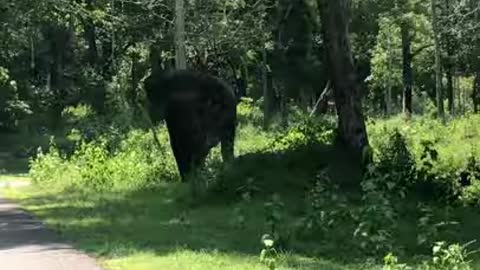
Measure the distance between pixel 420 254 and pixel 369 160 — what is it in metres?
6.28

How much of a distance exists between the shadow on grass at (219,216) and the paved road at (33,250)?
28 centimetres

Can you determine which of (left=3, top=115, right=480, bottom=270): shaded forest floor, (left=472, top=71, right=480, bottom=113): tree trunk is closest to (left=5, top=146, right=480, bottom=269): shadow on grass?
(left=3, top=115, right=480, bottom=270): shaded forest floor

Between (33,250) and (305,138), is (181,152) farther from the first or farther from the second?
(33,250)

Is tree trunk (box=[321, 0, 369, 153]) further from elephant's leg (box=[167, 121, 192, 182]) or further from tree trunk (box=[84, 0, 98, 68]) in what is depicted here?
tree trunk (box=[84, 0, 98, 68])

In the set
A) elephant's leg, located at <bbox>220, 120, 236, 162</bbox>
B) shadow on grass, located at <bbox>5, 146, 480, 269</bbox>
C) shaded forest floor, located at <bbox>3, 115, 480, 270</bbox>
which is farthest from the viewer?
elephant's leg, located at <bbox>220, 120, 236, 162</bbox>

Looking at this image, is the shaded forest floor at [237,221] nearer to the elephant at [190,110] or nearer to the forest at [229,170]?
the forest at [229,170]

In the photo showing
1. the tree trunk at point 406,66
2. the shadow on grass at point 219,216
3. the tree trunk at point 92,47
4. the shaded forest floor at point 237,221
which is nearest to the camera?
the shaded forest floor at point 237,221

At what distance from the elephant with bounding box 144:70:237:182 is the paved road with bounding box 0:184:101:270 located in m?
4.95

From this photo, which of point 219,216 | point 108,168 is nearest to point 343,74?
point 219,216

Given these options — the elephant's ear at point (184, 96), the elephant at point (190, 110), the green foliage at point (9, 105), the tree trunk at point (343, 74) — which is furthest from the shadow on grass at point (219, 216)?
the green foliage at point (9, 105)

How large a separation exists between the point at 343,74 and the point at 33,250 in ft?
27.9

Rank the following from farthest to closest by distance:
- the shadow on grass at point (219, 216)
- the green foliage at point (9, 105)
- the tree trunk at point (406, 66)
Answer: the tree trunk at point (406, 66)
the green foliage at point (9, 105)
the shadow on grass at point (219, 216)

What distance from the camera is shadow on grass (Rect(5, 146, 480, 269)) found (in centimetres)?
1173

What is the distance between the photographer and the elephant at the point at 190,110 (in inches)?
778
